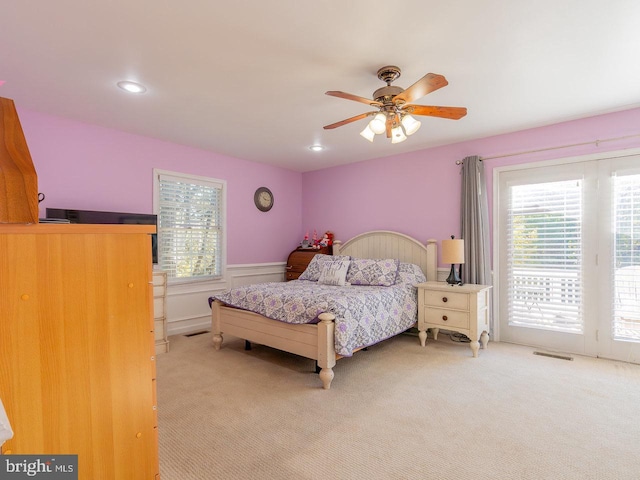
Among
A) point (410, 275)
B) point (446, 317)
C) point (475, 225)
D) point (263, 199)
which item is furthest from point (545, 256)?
point (263, 199)

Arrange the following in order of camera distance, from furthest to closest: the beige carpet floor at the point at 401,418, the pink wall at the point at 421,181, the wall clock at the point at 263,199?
1. the wall clock at the point at 263,199
2. the pink wall at the point at 421,181
3. the beige carpet floor at the point at 401,418

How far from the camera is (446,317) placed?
12.1ft

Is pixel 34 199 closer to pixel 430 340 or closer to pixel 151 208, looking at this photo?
pixel 151 208

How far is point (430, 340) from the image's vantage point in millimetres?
4156

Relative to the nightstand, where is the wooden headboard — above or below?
above

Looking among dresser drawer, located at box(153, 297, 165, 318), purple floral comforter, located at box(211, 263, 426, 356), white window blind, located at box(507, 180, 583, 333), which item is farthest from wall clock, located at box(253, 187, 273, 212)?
white window blind, located at box(507, 180, 583, 333)

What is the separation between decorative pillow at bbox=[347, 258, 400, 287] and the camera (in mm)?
4023

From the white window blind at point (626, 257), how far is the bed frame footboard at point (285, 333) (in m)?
2.89

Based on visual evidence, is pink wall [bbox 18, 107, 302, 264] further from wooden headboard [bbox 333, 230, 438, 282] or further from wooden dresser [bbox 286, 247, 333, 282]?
wooden headboard [bbox 333, 230, 438, 282]

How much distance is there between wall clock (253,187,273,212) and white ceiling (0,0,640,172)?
178cm

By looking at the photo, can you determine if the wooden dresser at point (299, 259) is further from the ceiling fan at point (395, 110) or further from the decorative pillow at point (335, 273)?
the ceiling fan at point (395, 110)

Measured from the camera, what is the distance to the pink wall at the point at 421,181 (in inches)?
137

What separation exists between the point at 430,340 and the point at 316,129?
9.43 feet

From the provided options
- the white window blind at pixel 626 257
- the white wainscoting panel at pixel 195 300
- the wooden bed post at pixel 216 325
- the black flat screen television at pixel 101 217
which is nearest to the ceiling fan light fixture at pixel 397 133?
the black flat screen television at pixel 101 217
